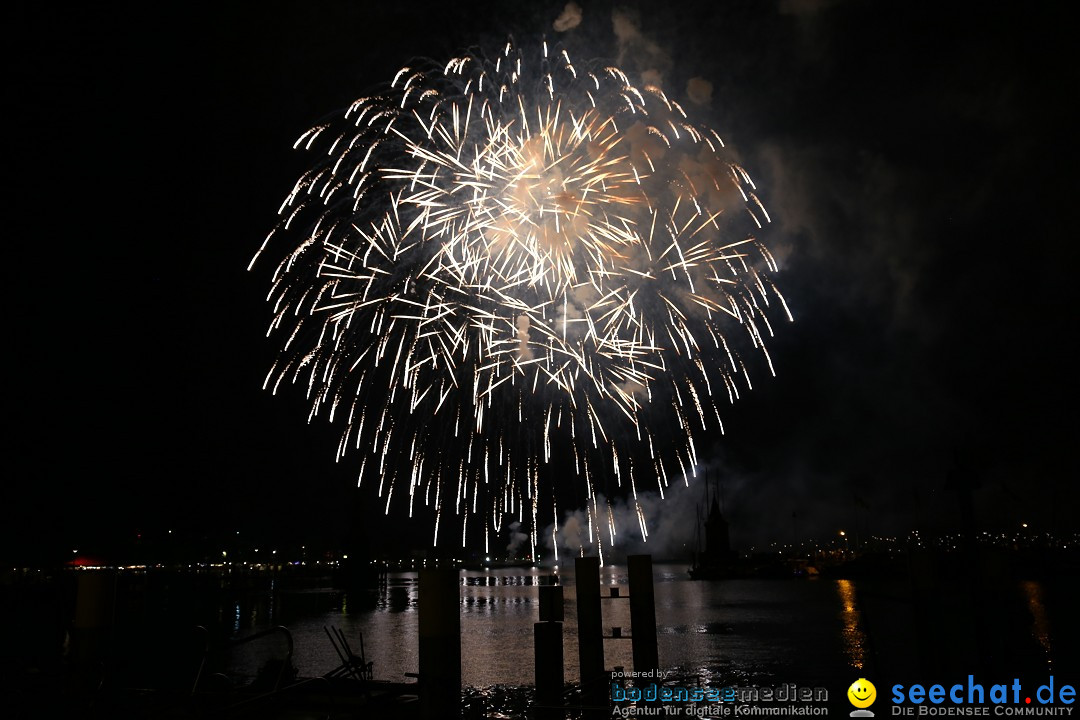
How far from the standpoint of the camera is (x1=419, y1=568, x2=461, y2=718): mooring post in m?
12.0

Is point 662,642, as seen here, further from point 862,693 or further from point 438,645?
point 438,645

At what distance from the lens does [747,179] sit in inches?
931

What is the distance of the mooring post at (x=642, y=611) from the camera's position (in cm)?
2362

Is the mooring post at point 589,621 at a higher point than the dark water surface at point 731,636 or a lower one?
higher

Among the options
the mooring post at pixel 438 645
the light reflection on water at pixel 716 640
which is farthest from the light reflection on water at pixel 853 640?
the mooring post at pixel 438 645

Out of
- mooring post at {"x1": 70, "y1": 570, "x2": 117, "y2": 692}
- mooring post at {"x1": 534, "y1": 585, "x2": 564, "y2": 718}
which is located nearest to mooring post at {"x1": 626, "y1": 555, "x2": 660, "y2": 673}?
mooring post at {"x1": 534, "y1": 585, "x2": 564, "y2": 718}

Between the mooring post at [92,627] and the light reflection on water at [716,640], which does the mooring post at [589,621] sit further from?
the mooring post at [92,627]

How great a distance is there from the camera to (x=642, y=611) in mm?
23734

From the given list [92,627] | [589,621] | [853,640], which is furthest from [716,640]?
[92,627]

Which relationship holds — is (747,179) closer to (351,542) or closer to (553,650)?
(553,650)

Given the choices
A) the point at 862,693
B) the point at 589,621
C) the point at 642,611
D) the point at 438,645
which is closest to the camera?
the point at 438,645

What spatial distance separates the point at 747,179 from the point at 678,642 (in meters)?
27.4

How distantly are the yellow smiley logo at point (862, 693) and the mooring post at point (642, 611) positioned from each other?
7.91 metres

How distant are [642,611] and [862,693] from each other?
8.69m
